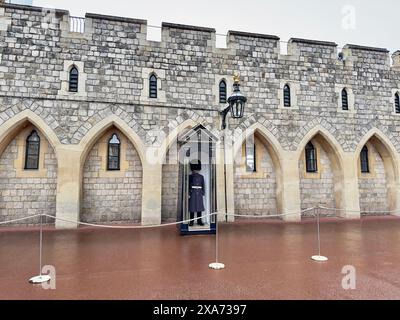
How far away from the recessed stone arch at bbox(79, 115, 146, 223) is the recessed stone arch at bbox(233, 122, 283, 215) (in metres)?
3.49

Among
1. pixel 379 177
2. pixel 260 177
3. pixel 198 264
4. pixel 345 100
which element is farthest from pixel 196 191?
pixel 379 177

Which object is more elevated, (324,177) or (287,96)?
(287,96)

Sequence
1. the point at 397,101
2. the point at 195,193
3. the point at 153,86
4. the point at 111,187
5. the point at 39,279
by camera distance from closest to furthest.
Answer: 1. the point at 39,279
2. the point at 195,193
3. the point at 111,187
4. the point at 153,86
5. the point at 397,101

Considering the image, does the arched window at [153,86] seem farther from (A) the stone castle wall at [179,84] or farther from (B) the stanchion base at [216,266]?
(B) the stanchion base at [216,266]

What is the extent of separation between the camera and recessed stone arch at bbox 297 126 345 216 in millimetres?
9430

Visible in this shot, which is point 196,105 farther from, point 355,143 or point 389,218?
point 389,218

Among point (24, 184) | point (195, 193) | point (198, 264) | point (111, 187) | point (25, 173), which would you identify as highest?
point (25, 173)

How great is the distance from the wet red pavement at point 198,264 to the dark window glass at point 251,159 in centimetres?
260

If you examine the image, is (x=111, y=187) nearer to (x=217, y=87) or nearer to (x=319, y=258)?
(x=217, y=87)

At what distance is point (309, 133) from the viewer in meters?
9.29

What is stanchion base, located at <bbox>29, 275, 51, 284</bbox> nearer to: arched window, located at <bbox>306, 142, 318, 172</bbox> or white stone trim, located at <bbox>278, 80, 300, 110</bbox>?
white stone trim, located at <bbox>278, 80, 300, 110</bbox>

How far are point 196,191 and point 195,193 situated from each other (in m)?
0.06

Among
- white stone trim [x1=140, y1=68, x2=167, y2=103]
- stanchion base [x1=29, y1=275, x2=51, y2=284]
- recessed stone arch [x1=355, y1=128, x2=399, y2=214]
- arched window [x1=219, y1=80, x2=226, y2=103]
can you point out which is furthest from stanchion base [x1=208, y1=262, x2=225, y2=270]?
recessed stone arch [x1=355, y1=128, x2=399, y2=214]

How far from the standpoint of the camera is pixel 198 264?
176 inches
